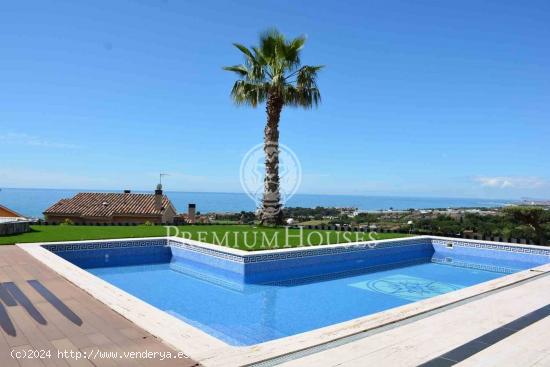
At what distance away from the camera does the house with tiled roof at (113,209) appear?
2048 cm

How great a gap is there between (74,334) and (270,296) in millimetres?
4562

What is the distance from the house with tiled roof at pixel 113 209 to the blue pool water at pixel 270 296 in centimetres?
1092

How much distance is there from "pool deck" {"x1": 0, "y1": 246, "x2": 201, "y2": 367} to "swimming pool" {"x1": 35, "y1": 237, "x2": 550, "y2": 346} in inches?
65.9

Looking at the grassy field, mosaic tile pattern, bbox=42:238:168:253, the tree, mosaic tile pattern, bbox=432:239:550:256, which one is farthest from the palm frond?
the tree

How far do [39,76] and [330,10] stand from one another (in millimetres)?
12261

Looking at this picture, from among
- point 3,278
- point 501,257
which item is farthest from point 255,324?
point 501,257

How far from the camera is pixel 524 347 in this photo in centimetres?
367

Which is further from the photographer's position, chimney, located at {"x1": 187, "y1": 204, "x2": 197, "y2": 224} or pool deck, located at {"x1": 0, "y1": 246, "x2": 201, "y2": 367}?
chimney, located at {"x1": 187, "y1": 204, "x2": 197, "y2": 224}

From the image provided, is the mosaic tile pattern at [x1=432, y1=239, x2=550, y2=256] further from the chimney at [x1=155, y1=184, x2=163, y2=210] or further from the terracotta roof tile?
the terracotta roof tile

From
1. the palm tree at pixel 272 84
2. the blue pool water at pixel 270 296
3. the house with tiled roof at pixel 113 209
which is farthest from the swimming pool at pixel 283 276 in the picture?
the house with tiled roof at pixel 113 209

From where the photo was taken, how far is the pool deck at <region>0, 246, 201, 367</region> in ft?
9.66

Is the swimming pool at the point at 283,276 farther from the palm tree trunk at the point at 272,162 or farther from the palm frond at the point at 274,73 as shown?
the palm frond at the point at 274,73
